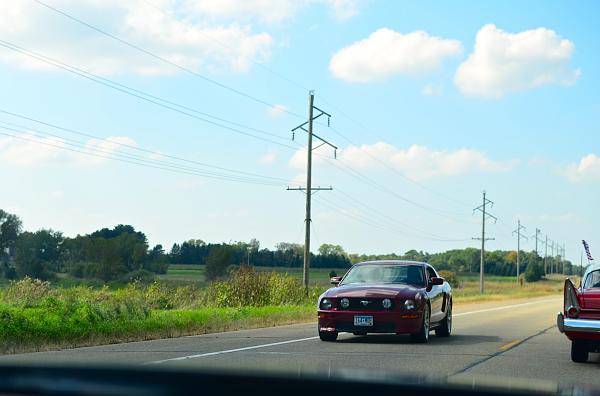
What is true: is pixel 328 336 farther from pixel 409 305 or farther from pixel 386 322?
pixel 409 305

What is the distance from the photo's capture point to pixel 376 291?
1603 cm

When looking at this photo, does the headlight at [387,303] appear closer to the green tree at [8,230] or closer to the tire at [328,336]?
the tire at [328,336]

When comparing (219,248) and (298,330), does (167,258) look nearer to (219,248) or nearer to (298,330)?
(219,248)

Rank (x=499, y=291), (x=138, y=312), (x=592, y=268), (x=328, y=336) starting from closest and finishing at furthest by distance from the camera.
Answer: (x=592, y=268) → (x=328, y=336) → (x=138, y=312) → (x=499, y=291)

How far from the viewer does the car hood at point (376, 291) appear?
15922 mm

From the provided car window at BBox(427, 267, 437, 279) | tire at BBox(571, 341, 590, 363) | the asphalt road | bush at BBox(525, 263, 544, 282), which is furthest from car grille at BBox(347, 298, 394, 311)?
bush at BBox(525, 263, 544, 282)

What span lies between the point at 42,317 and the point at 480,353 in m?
8.85

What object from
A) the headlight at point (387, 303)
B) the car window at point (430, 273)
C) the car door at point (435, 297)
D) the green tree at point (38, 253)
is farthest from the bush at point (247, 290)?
the green tree at point (38, 253)

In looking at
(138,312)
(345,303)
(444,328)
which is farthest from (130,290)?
(345,303)

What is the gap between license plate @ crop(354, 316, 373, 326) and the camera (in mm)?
15828

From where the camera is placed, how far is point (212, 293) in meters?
31.2

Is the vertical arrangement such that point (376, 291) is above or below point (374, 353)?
above

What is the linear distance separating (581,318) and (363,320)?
4.48m

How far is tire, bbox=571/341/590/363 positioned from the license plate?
3.92 metres
